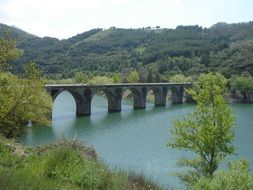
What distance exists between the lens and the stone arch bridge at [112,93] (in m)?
75.8

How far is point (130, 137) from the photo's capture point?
170ft

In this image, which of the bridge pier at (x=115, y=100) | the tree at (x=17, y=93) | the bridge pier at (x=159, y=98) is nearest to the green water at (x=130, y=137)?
the bridge pier at (x=115, y=100)

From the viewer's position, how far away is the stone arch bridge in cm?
7582

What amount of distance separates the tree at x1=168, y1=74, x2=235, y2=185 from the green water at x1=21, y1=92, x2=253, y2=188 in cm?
242

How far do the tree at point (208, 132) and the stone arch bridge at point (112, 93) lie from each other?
46618mm

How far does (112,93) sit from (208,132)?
61.5 meters

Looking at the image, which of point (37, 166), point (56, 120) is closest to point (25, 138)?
point (56, 120)

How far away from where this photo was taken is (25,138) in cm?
4878

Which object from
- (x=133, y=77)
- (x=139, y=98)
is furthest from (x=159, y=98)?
(x=133, y=77)

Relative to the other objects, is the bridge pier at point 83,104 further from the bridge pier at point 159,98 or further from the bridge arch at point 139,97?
the bridge pier at point 159,98

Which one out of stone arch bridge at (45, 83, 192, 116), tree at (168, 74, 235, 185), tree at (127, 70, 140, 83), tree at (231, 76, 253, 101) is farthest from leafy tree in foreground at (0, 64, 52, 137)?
tree at (127, 70, 140, 83)

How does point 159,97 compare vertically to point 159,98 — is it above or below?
above

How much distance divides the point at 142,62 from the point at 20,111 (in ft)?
522

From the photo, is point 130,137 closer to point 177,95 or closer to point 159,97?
point 159,97
